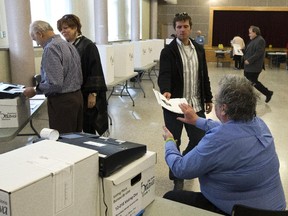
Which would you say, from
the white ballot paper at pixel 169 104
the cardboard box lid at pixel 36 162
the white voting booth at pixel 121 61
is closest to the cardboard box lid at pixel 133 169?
the cardboard box lid at pixel 36 162

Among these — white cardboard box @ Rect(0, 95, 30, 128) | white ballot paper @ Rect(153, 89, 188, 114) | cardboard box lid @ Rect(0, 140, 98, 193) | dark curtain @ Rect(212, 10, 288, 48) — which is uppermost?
dark curtain @ Rect(212, 10, 288, 48)

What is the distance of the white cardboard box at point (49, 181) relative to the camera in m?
0.81

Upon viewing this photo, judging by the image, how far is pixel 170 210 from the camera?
1.30m

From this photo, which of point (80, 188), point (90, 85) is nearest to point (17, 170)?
point (80, 188)

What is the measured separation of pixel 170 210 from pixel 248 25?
47.3 feet

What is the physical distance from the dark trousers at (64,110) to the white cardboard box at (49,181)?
1.34 metres

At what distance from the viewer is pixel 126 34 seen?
9742mm

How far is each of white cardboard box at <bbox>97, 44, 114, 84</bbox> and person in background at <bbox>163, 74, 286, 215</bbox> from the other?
324 centimetres

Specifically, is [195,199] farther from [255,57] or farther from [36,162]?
[255,57]

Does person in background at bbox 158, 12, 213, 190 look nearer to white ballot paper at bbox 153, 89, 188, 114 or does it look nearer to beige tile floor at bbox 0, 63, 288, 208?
white ballot paper at bbox 153, 89, 188, 114

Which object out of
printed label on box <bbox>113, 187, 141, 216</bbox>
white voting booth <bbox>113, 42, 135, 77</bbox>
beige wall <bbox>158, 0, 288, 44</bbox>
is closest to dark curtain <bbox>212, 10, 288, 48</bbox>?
beige wall <bbox>158, 0, 288, 44</bbox>

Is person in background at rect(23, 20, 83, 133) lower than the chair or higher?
higher

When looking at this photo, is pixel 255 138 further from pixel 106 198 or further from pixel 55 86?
pixel 55 86

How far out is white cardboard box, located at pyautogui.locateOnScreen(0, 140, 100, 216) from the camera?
805 mm
